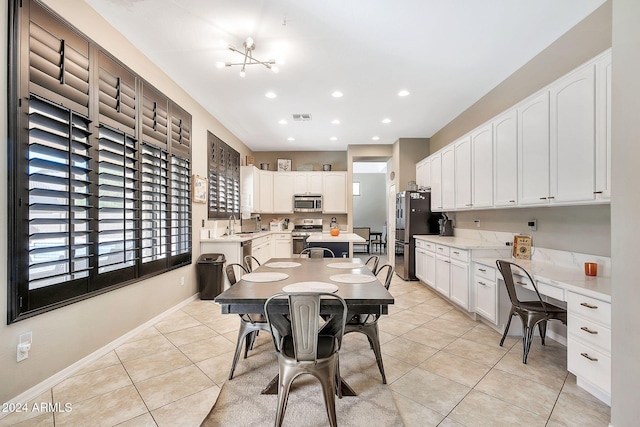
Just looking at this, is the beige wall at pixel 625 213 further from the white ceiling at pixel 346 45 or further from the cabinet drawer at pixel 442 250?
the cabinet drawer at pixel 442 250

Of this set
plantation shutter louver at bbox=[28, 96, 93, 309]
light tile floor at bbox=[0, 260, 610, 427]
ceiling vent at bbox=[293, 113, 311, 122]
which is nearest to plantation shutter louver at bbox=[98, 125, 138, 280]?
plantation shutter louver at bbox=[28, 96, 93, 309]

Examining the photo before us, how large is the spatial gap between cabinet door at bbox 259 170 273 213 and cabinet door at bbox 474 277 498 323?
5117mm

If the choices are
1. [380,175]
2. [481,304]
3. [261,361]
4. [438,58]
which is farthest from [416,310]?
[380,175]

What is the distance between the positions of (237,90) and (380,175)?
8.32 meters

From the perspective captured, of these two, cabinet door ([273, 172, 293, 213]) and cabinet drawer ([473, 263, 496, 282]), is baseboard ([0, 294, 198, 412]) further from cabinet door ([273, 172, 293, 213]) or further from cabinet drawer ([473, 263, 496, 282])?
cabinet door ([273, 172, 293, 213])

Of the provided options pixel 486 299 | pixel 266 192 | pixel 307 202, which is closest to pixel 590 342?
pixel 486 299

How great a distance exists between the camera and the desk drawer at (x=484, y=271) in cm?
305

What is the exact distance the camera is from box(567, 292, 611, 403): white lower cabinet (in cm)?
179

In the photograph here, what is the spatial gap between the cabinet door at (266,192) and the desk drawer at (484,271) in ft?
16.6

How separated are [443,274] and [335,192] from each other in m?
3.70

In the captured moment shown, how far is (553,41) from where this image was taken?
2.87 metres

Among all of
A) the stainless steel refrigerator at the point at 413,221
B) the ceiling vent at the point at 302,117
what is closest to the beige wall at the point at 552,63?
the stainless steel refrigerator at the point at 413,221

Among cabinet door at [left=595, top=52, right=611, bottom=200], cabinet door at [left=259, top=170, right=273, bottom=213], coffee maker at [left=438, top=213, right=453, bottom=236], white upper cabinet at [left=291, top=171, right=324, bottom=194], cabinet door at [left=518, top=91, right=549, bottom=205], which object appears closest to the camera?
cabinet door at [left=595, top=52, right=611, bottom=200]

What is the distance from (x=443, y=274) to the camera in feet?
13.5
